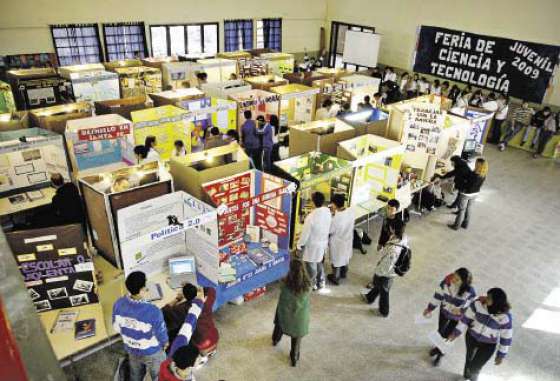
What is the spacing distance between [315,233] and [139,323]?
2.29 m

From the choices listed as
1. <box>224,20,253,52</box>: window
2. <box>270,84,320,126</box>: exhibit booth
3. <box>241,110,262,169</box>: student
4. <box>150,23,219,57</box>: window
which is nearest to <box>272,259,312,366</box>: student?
<box>241,110,262,169</box>: student

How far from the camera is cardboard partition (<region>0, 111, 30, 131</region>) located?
6613mm

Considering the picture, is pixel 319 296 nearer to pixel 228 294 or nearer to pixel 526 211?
pixel 228 294

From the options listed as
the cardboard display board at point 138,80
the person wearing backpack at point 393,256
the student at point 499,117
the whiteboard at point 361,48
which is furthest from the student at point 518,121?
the cardboard display board at point 138,80

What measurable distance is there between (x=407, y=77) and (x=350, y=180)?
1001 cm

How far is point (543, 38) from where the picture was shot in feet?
37.9

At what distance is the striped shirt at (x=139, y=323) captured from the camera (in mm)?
3324

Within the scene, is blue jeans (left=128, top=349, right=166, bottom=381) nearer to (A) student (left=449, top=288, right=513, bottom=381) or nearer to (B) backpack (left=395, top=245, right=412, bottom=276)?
(B) backpack (left=395, top=245, right=412, bottom=276)

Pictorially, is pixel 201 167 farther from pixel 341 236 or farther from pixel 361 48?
pixel 361 48

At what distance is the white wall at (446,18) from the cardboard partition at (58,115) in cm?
1152

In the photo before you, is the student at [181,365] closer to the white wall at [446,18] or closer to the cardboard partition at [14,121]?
the cardboard partition at [14,121]

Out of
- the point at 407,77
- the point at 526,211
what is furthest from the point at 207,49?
the point at 526,211

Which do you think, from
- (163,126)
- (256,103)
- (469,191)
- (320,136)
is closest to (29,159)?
(163,126)

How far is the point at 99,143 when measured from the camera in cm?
655
